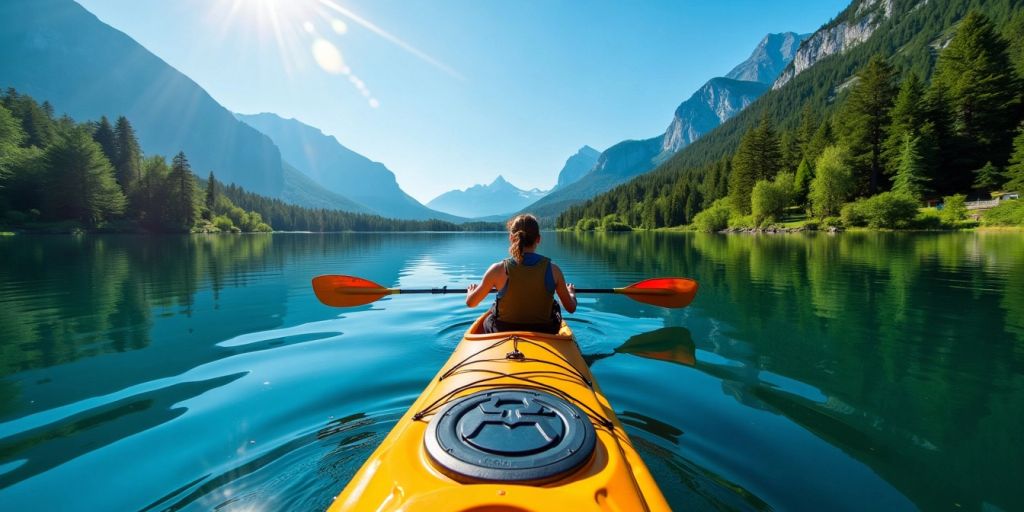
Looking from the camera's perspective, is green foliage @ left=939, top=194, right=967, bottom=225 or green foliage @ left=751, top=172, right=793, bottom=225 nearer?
green foliage @ left=939, top=194, right=967, bottom=225

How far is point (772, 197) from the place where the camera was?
177 feet

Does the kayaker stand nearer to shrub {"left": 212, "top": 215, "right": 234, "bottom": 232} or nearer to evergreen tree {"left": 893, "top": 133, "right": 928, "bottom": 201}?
evergreen tree {"left": 893, "top": 133, "right": 928, "bottom": 201}

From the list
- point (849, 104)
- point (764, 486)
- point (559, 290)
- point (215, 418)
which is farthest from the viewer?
point (849, 104)

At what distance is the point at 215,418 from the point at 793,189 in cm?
6699

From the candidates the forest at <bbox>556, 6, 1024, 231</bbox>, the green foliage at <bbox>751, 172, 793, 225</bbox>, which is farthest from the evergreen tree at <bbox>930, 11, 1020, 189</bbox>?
the green foliage at <bbox>751, 172, 793, 225</bbox>

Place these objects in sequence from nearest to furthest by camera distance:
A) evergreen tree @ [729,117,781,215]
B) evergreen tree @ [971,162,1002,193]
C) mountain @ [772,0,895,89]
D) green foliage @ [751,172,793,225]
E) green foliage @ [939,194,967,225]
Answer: green foliage @ [939,194,967,225] → evergreen tree @ [971,162,1002,193] → green foliage @ [751,172,793,225] → evergreen tree @ [729,117,781,215] → mountain @ [772,0,895,89]

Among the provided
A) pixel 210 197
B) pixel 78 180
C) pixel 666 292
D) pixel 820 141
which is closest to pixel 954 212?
pixel 820 141

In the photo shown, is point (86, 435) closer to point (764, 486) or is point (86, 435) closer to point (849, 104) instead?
point (764, 486)

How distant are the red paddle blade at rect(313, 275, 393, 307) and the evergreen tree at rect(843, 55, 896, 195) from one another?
63608mm

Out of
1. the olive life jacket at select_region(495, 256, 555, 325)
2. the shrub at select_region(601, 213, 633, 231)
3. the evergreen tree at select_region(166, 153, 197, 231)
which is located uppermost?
the evergreen tree at select_region(166, 153, 197, 231)

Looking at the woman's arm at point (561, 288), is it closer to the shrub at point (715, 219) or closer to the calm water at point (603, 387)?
the calm water at point (603, 387)

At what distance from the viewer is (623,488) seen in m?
1.99

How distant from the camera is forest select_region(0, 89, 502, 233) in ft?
167

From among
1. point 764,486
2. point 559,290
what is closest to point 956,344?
point 764,486
